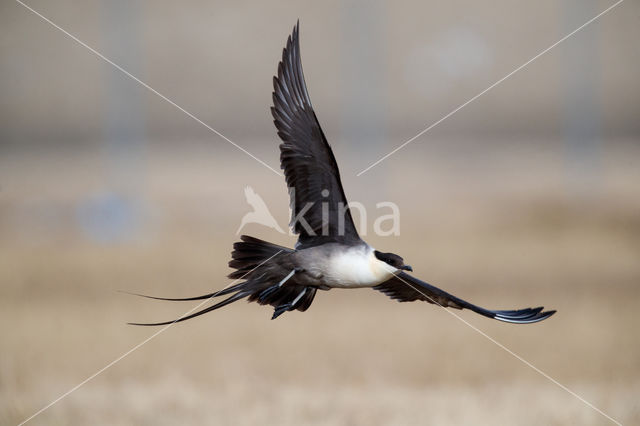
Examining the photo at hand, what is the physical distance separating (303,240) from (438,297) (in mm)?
668

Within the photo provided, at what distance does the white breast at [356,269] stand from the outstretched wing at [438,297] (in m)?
0.23

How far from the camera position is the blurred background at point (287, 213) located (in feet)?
15.5

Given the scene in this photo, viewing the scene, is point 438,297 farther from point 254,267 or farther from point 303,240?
point 254,267

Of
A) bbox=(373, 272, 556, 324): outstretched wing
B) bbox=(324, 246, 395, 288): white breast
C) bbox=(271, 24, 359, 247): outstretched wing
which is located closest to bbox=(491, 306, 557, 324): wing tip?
bbox=(373, 272, 556, 324): outstretched wing

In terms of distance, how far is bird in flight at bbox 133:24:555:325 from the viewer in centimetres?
312

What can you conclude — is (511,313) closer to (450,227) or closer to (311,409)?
(311,409)

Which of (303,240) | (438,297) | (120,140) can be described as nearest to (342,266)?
(303,240)

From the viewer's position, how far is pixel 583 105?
6.93 metres

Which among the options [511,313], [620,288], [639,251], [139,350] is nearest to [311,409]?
[139,350]

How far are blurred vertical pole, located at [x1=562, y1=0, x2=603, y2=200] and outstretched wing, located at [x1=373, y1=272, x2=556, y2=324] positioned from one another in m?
3.51

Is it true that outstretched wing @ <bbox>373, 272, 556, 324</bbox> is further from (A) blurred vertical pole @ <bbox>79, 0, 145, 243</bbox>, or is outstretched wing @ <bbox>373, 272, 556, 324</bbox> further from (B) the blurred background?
(A) blurred vertical pole @ <bbox>79, 0, 145, 243</bbox>

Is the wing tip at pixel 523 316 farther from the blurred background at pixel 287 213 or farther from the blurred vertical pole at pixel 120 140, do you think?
the blurred vertical pole at pixel 120 140

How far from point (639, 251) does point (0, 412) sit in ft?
14.1

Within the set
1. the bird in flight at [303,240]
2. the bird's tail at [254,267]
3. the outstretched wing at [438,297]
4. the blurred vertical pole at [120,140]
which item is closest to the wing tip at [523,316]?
the outstretched wing at [438,297]
